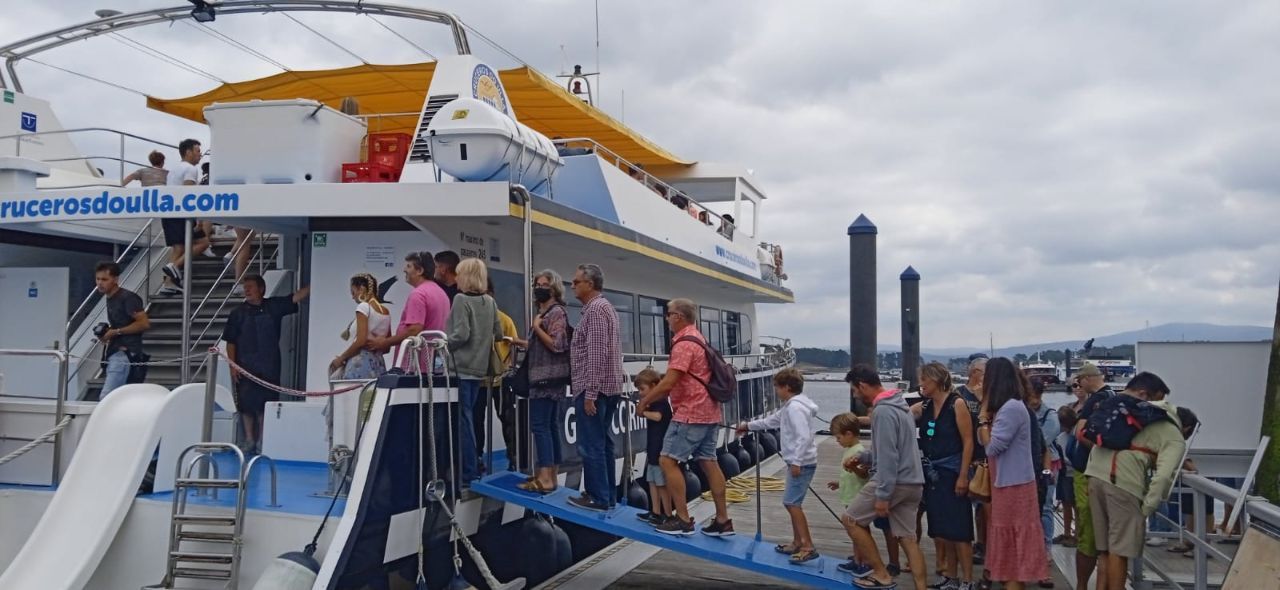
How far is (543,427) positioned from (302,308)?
290 centimetres

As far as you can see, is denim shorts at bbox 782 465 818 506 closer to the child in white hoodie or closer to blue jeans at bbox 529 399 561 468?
the child in white hoodie

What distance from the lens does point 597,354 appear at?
6082mm

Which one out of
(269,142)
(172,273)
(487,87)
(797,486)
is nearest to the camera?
(797,486)

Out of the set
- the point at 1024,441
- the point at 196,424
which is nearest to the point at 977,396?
the point at 1024,441

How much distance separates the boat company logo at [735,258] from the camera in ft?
46.6

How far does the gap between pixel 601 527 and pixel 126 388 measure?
2.98 metres

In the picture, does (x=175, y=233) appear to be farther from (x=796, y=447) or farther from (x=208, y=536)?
(x=796, y=447)

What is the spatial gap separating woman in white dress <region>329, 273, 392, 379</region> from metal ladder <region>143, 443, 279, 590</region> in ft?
3.93

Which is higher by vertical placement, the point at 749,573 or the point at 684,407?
the point at 684,407

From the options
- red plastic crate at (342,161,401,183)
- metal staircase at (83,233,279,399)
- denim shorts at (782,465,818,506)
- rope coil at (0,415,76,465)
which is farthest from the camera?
metal staircase at (83,233,279,399)

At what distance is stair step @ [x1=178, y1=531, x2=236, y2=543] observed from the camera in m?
5.12

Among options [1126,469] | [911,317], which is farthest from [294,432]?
[911,317]

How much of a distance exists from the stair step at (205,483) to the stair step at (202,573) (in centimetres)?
42

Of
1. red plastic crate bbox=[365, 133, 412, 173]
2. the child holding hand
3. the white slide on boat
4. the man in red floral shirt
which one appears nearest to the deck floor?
the child holding hand
